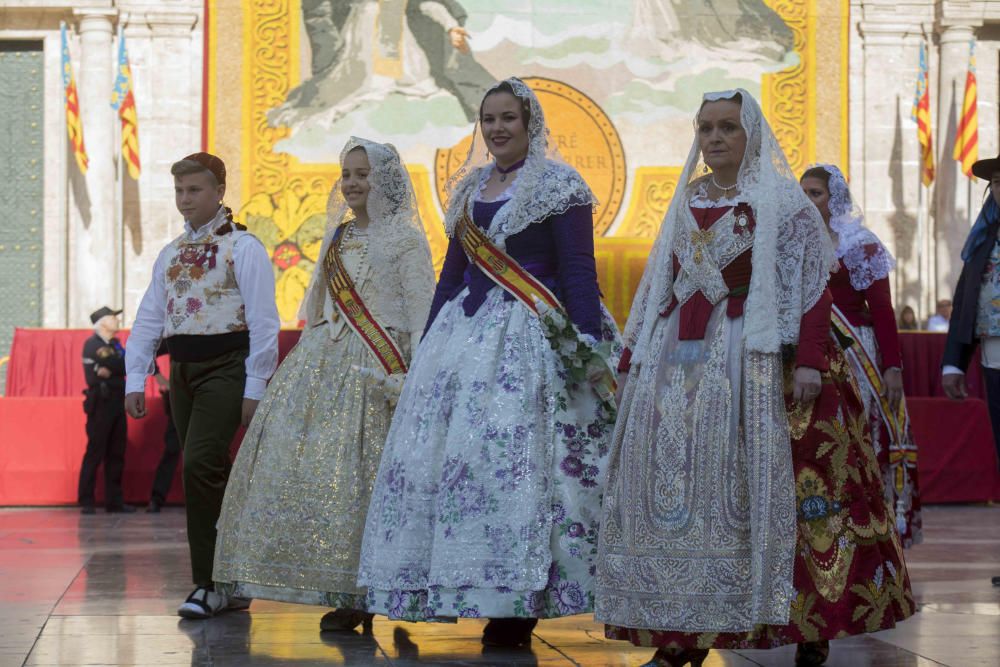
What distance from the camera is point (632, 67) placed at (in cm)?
1480


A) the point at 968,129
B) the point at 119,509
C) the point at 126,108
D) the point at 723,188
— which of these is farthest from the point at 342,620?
the point at 968,129

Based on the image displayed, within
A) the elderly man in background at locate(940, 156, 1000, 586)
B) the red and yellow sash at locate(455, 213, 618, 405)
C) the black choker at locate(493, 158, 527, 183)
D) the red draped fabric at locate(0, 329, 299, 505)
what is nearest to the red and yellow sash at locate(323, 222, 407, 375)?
the red and yellow sash at locate(455, 213, 618, 405)

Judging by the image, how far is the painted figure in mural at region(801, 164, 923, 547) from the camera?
5516 millimetres

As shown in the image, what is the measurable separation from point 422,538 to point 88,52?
11563mm

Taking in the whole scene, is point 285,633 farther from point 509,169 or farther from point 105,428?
point 105,428

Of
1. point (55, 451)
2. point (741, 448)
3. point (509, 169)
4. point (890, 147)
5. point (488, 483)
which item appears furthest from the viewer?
point (890, 147)

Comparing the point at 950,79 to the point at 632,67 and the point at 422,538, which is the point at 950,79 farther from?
the point at 422,538

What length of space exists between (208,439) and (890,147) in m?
11.4

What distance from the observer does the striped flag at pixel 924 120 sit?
1462cm

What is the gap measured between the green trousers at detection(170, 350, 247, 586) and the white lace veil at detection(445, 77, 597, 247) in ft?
3.40

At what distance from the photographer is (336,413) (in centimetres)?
474

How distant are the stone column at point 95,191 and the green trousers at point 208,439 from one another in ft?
31.5

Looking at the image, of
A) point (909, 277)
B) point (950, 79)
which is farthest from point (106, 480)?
point (950, 79)

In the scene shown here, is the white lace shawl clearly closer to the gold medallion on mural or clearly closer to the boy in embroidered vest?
the boy in embroidered vest
